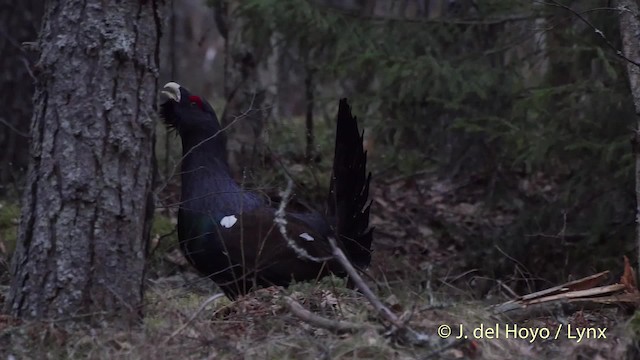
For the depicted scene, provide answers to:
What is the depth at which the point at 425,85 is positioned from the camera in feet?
28.0

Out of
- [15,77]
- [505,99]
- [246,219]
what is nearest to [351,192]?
[246,219]

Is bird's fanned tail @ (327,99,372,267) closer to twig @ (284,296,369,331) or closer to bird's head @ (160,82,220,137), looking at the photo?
bird's head @ (160,82,220,137)

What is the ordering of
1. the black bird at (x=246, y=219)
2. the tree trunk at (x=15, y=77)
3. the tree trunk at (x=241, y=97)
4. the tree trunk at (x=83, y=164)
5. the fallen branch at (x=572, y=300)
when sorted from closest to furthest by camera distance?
the tree trunk at (x=83, y=164), the fallen branch at (x=572, y=300), the black bird at (x=246, y=219), the tree trunk at (x=15, y=77), the tree trunk at (x=241, y=97)

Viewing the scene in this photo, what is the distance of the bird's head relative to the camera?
6.64 m

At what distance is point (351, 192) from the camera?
6.95m

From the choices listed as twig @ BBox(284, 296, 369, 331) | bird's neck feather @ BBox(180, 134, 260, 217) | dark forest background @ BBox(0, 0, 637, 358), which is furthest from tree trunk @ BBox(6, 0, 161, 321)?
dark forest background @ BBox(0, 0, 637, 358)

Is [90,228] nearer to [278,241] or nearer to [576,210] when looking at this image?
[278,241]

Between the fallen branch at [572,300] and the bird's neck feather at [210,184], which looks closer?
the fallen branch at [572,300]

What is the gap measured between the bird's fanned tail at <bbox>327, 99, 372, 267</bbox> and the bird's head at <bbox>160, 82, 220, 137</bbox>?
0.82 m

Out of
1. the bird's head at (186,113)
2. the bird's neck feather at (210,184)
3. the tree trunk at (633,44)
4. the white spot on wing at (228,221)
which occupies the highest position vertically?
the tree trunk at (633,44)

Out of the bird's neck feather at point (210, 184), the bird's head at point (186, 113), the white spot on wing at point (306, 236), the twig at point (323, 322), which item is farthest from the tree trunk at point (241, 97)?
the twig at point (323, 322)

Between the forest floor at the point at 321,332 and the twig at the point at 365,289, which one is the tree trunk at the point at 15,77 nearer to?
the forest floor at the point at 321,332

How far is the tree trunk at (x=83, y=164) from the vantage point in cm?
483

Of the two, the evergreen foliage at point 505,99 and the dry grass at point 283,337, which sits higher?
the evergreen foliage at point 505,99
